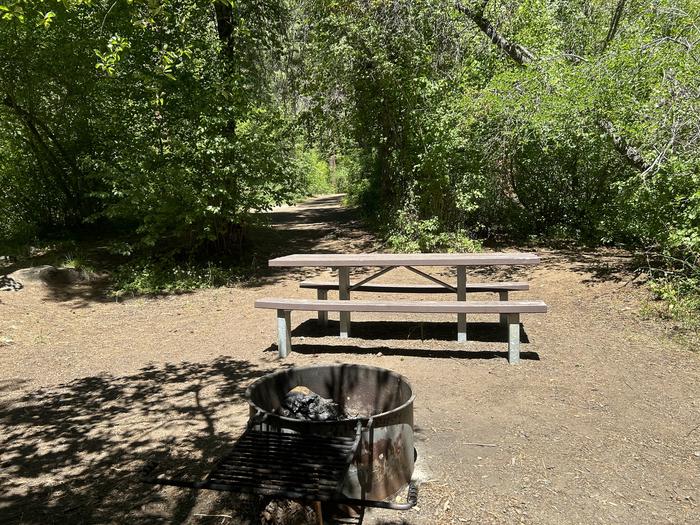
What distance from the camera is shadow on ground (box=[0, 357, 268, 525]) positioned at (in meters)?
3.02

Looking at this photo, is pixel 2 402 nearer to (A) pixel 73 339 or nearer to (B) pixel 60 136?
(A) pixel 73 339

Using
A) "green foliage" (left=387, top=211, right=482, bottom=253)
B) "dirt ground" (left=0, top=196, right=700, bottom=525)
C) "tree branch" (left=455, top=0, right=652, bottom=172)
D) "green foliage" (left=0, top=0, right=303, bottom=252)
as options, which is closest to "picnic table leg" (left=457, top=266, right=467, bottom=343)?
"dirt ground" (left=0, top=196, right=700, bottom=525)

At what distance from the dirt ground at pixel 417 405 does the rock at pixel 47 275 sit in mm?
568

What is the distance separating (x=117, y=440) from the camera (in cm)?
388

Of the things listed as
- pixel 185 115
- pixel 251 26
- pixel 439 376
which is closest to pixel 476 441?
pixel 439 376

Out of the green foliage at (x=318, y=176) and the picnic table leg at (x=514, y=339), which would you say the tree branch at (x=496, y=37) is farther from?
the green foliage at (x=318, y=176)

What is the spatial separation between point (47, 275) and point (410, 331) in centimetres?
637

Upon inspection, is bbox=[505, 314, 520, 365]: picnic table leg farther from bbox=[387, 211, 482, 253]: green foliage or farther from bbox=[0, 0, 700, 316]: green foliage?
bbox=[387, 211, 482, 253]: green foliage

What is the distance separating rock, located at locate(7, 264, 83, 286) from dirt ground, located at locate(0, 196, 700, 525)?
57 cm

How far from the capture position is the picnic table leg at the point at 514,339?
5.09m

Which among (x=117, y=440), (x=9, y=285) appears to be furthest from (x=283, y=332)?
(x=9, y=285)

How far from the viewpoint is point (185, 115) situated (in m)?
8.99

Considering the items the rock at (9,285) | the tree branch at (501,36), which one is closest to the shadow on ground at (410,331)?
the rock at (9,285)

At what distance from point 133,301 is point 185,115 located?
130 inches
